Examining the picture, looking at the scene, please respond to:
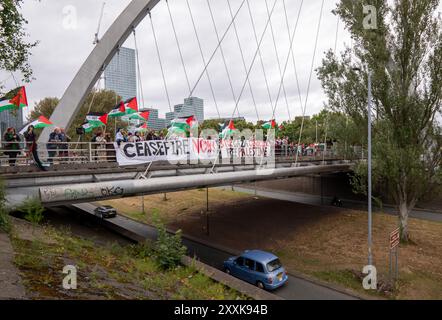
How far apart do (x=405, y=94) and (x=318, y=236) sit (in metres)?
11.6

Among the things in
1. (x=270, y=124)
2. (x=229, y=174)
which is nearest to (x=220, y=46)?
(x=270, y=124)

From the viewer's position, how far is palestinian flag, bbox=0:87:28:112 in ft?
39.9

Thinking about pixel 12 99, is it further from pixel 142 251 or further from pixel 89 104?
pixel 89 104

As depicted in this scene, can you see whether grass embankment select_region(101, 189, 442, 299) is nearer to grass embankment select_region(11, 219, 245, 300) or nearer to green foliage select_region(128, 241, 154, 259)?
green foliage select_region(128, 241, 154, 259)

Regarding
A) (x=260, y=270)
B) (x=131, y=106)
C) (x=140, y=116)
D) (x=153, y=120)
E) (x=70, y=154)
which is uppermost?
(x=153, y=120)

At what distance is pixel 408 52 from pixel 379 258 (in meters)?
12.9

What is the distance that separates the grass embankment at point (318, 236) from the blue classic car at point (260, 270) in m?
2.85

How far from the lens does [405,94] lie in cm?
1803

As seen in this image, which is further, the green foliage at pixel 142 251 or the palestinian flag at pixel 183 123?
the palestinian flag at pixel 183 123

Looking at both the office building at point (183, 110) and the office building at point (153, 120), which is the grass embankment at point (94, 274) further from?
the office building at point (153, 120)

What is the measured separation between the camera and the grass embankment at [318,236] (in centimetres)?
1488

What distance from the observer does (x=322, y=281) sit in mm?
14727

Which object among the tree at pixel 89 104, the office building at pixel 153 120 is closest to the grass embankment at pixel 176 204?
the office building at pixel 153 120

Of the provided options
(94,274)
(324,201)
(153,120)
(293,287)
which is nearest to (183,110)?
(324,201)
